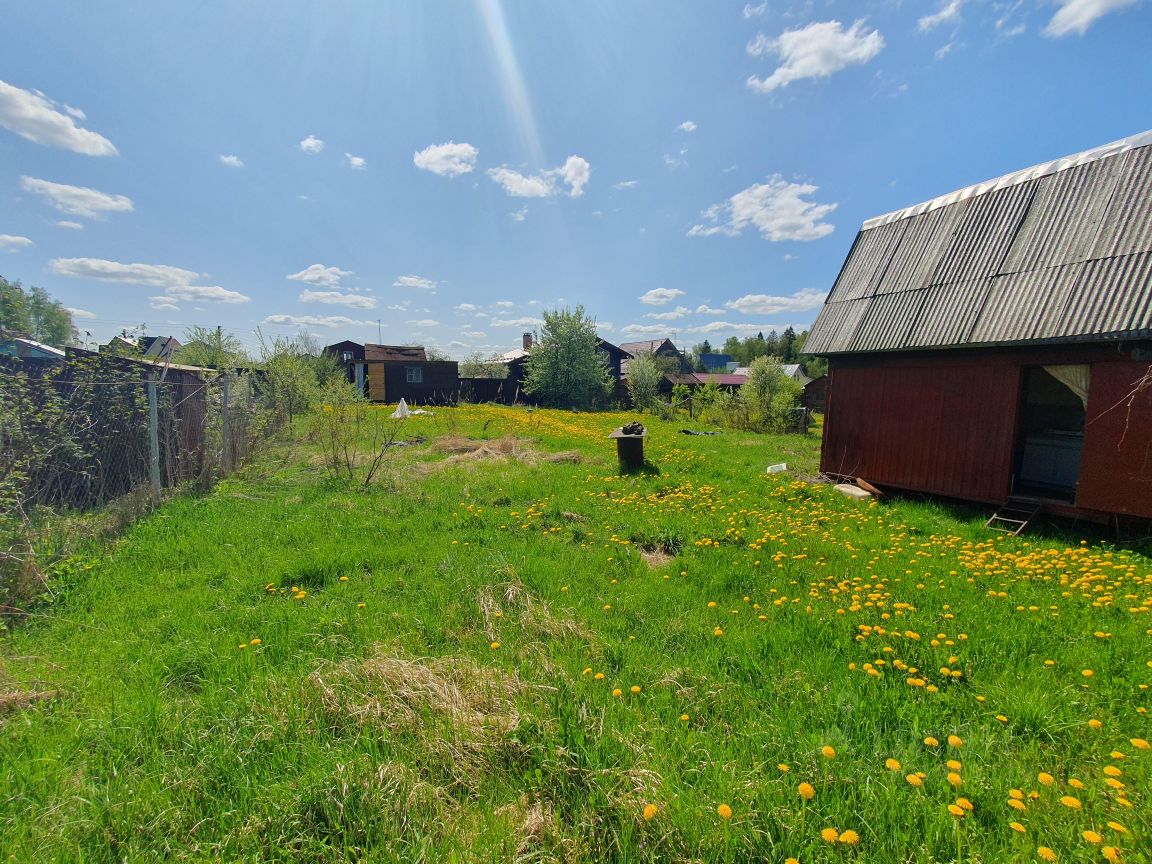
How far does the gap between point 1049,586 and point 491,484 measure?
23.8 ft

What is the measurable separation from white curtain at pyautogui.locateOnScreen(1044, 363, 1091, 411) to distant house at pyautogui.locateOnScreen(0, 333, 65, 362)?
44.9ft

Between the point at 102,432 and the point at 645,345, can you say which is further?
the point at 645,345

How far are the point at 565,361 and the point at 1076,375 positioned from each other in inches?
1058

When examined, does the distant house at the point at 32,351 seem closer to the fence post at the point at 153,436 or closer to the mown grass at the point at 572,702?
the fence post at the point at 153,436

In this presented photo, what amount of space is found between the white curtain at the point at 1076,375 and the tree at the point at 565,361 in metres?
26.3

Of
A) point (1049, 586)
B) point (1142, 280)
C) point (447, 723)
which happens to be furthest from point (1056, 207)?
point (447, 723)

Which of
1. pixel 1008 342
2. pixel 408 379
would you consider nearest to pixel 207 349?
pixel 408 379

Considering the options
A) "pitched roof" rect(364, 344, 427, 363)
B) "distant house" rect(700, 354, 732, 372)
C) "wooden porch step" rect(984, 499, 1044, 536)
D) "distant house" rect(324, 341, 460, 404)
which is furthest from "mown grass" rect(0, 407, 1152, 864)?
"distant house" rect(700, 354, 732, 372)

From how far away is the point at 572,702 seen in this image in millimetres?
2660

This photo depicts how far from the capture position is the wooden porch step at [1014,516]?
21.3 feet

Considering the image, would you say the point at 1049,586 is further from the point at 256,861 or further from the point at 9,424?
the point at 9,424

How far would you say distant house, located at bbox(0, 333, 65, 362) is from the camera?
19.7ft

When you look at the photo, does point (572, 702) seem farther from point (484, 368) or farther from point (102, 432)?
point (484, 368)

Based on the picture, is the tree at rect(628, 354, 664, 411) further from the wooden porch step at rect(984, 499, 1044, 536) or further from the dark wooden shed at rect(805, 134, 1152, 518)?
the wooden porch step at rect(984, 499, 1044, 536)
